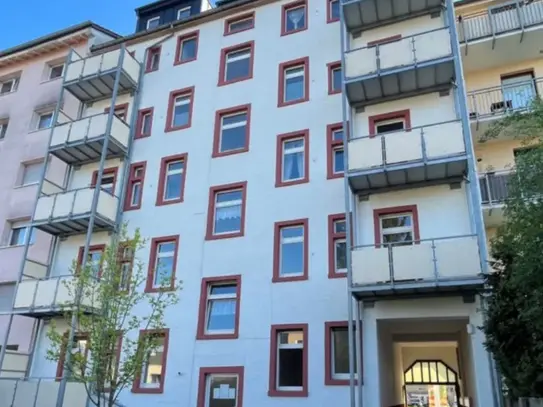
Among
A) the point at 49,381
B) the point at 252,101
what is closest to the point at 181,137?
the point at 252,101

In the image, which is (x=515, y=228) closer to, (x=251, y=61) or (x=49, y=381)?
(x=251, y=61)

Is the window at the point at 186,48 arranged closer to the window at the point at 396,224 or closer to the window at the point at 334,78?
the window at the point at 334,78

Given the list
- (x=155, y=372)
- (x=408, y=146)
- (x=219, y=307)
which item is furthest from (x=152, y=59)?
(x=155, y=372)

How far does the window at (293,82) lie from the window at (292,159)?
4.18 feet

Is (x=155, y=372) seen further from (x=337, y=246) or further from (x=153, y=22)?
(x=153, y=22)

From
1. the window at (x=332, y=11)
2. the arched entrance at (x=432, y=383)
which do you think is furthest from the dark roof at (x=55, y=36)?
the arched entrance at (x=432, y=383)

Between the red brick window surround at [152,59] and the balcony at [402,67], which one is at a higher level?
the red brick window surround at [152,59]

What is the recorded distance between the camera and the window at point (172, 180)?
16.6 meters

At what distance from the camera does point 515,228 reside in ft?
23.5

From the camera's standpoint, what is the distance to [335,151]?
48.9 ft

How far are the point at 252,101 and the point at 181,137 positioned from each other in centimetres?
284

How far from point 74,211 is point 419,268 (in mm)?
11226

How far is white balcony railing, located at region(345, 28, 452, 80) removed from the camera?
13500mm

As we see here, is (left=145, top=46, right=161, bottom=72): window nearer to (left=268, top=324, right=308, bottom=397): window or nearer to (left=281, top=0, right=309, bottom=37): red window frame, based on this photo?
(left=281, top=0, right=309, bottom=37): red window frame
